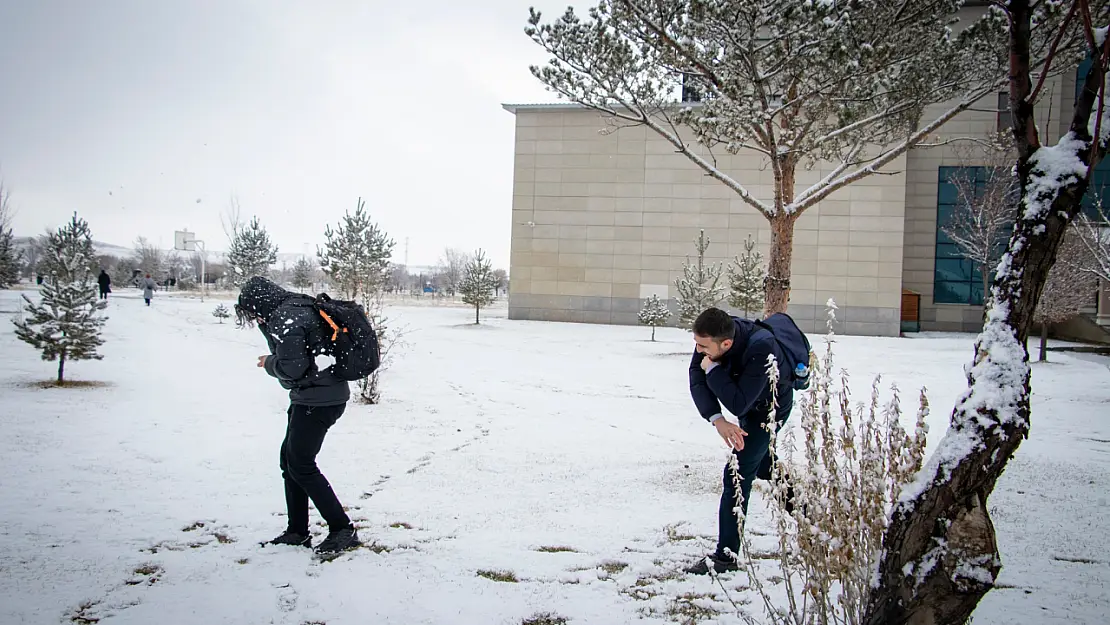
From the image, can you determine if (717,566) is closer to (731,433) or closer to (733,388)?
(731,433)

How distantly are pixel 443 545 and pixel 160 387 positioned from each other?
8.75 m

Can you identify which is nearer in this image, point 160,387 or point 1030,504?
point 1030,504

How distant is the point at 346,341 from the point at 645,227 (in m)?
28.0

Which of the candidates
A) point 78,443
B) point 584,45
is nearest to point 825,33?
point 584,45

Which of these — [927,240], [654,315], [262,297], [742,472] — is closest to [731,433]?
[742,472]

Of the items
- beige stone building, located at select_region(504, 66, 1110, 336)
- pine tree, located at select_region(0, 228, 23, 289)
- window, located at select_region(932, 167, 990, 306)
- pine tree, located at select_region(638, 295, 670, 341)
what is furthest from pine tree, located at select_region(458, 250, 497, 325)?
window, located at select_region(932, 167, 990, 306)

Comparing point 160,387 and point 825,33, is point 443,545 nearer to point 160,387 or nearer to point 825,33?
point 825,33

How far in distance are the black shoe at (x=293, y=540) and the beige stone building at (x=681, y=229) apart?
2730 centimetres

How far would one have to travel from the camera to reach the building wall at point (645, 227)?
29094 mm

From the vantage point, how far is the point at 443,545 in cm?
438

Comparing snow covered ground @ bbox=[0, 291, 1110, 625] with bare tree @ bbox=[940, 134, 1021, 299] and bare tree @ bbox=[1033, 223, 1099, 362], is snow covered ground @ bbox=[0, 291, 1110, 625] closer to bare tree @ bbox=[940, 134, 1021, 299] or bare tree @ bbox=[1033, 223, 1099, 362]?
bare tree @ bbox=[1033, 223, 1099, 362]

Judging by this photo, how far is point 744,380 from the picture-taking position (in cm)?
373

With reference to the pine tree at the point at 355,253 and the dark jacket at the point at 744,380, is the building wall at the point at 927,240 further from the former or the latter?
the dark jacket at the point at 744,380

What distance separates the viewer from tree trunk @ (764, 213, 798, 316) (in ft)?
21.4
